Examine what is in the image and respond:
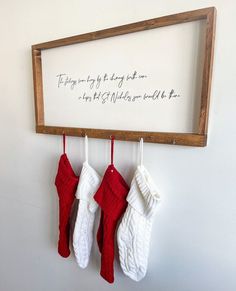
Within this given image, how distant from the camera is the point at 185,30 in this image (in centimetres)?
49

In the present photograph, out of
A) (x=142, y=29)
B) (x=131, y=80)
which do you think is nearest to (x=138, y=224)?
(x=131, y=80)

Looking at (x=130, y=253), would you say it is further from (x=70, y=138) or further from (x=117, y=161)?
(x=70, y=138)

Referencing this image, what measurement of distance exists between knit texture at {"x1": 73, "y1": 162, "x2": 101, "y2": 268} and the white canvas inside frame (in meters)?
0.16

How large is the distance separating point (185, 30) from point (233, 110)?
0.70 ft

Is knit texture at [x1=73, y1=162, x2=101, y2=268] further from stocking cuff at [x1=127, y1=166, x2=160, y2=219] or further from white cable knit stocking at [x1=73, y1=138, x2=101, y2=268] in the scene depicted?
stocking cuff at [x1=127, y1=166, x2=160, y2=219]

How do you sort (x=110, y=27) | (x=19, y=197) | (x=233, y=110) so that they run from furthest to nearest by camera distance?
(x=19, y=197) < (x=110, y=27) < (x=233, y=110)

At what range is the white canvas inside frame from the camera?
508 millimetres

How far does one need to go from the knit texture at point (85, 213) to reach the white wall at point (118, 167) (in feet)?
0.12

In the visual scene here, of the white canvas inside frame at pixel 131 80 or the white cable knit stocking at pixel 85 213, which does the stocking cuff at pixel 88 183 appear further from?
the white canvas inside frame at pixel 131 80

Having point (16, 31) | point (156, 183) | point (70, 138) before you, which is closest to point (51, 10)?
point (16, 31)

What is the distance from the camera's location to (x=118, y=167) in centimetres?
65

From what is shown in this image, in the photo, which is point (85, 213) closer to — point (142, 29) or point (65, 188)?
point (65, 188)

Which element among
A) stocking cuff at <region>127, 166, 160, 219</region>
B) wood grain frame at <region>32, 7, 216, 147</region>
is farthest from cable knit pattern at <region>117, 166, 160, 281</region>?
wood grain frame at <region>32, 7, 216, 147</region>

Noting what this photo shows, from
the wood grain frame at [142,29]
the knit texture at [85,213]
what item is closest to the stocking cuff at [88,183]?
the knit texture at [85,213]
